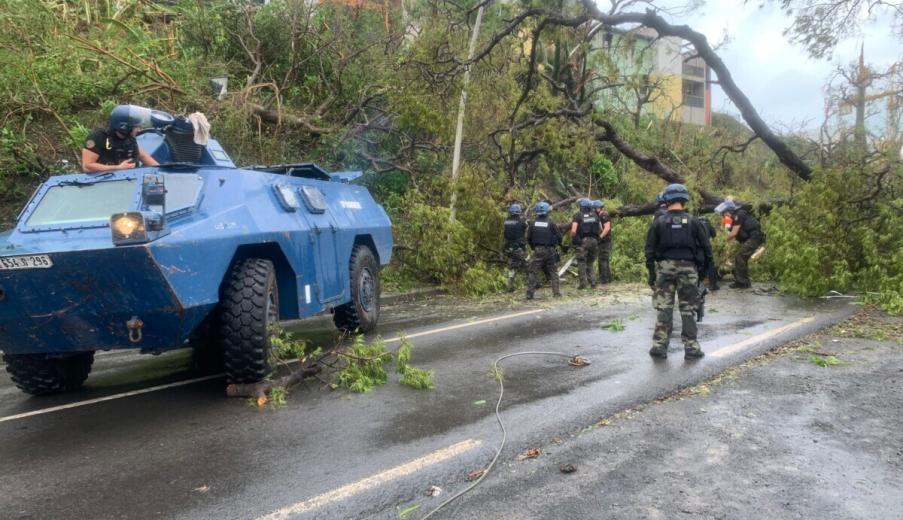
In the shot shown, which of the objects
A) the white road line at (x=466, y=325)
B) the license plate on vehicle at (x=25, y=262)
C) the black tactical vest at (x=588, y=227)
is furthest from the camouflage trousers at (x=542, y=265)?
the license plate on vehicle at (x=25, y=262)

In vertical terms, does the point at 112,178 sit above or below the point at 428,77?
below

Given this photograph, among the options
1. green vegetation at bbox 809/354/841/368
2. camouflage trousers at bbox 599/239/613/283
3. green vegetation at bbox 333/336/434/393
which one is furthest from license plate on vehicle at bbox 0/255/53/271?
camouflage trousers at bbox 599/239/613/283

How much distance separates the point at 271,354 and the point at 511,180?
979 cm

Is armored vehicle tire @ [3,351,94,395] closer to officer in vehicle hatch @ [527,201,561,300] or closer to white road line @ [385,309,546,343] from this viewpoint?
white road line @ [385,309,546,343]

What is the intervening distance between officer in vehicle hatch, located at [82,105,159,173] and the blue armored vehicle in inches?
6.4

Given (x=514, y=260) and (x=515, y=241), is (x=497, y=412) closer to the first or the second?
(x=515, y=241)

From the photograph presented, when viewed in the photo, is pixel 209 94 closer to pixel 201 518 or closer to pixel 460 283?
pixel 460 283

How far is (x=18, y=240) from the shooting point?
5.26 metres

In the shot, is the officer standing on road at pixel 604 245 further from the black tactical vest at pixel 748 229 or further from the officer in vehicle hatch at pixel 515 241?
the black tactical vest at pixel 748 229

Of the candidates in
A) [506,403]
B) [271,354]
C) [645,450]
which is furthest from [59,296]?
[645,450]

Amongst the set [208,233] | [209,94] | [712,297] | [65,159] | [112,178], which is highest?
A: [209,94]

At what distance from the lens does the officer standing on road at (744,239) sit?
12586 millimetres

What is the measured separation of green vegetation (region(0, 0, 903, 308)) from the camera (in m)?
11.1

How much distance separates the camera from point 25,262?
4.88 meters
